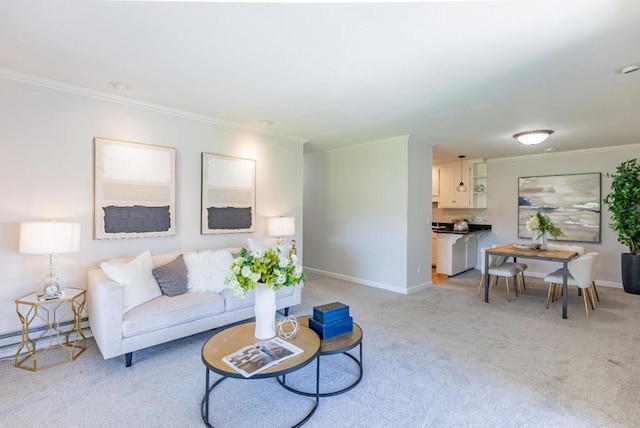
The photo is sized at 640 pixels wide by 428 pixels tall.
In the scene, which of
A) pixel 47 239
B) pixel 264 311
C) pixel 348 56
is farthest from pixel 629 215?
pixel 47 239

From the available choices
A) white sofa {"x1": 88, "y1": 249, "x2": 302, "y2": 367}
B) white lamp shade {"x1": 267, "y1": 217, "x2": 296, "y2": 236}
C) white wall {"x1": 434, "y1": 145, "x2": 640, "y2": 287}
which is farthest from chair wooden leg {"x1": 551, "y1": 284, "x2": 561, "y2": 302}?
white sofa {"x1": 88, "y1": 249, "x2": 302, "y2": 367}

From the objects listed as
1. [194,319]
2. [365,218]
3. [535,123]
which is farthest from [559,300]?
[194,319]

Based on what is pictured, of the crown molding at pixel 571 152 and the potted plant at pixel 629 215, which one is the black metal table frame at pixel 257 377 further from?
the crown molding at pixel 571 152

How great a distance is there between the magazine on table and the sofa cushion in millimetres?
1074

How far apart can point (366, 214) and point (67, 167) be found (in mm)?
4021

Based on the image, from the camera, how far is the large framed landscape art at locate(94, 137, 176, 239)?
3127mm

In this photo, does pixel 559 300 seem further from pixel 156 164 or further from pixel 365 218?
pixel 156 164

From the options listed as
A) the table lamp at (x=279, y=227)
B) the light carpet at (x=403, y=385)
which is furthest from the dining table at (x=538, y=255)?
the table lamp at (x=279, y=227)

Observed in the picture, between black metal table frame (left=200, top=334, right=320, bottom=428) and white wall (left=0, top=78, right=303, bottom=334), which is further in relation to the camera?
white wall (left=0, top=78, right=303, bottom=334)

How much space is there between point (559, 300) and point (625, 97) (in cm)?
276

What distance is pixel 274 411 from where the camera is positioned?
6.59 ft

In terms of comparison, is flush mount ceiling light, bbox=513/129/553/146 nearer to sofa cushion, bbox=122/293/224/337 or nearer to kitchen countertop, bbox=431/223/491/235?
kitchen countertop, bbox=431/223/491/235

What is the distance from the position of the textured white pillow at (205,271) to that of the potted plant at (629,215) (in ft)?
19.5

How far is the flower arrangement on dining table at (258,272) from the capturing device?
2010 millimetres
